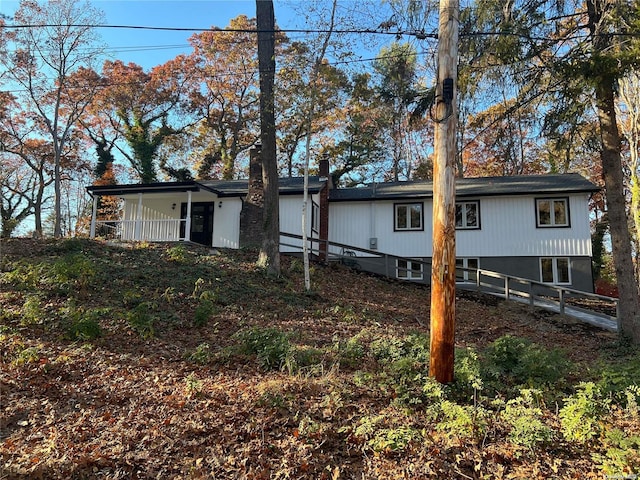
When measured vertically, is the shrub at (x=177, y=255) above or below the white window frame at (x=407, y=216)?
below

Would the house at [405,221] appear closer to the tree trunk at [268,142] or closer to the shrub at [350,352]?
the tree trunk at [268,142]

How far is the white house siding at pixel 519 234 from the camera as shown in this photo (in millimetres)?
17000

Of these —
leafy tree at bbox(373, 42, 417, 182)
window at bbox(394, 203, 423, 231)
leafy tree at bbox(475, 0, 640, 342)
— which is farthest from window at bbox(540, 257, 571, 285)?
leafy tree at bbox(373, 42, 417, 182)

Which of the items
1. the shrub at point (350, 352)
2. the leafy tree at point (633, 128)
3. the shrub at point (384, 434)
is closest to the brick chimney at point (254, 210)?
the shrub at point (350, 352)

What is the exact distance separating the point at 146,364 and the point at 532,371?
19.3ft

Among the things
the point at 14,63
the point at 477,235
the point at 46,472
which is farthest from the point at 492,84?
the point at 14,63

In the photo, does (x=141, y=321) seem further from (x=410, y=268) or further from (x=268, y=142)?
(x=410, y=268)

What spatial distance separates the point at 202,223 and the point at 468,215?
463 inches

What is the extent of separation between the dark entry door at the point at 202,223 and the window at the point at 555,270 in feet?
46.3

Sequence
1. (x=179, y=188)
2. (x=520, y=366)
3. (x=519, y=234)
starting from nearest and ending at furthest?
(x=520, y=366) < (x=179, y=188) < (x=519, y=234)

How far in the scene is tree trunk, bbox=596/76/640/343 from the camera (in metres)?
9.72

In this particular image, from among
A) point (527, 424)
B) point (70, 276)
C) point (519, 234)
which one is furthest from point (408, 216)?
point (527, 424)

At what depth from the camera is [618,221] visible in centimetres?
975

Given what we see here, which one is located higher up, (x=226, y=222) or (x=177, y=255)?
(x=226, y=222)
